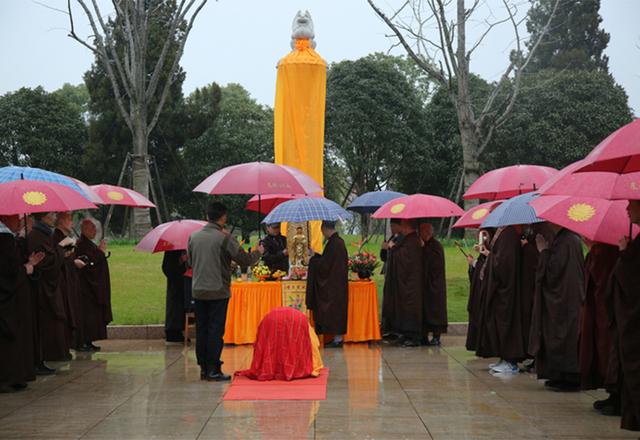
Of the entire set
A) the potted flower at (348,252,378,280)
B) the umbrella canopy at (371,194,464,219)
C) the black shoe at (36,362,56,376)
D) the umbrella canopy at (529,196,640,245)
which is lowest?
the black shoe at (36,362,56,376)

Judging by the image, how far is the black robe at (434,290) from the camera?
1216 centimetres

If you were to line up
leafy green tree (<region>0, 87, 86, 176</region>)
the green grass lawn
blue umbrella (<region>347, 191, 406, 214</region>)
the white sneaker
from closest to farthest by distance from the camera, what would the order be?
1. the white sneaker
2. blue umbrella (<region>347, 191, 406, 214</region>)
3. the green grass lawn
4. leafy green tree (<region>0, 87, 86, 176</region>)

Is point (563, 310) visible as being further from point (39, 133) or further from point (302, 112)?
point (39, 133)

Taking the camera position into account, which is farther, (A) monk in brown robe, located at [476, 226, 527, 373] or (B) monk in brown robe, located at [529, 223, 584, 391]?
(A) monk in brown robe, located at [476, 226, 527, 373]

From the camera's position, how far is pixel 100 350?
11.9 m

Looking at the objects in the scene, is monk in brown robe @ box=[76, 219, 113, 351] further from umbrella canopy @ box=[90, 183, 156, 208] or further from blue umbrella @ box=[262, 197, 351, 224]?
blue umbrella @ box=[262, 197, 351, 224]

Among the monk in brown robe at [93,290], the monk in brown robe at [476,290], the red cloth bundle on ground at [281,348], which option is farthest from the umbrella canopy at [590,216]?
the monk in brown robe at [93,290]

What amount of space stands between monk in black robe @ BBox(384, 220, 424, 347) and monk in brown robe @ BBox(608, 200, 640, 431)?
18.8 ft

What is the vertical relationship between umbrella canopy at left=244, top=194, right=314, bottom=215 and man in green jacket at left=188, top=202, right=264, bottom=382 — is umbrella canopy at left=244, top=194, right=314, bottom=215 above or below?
above

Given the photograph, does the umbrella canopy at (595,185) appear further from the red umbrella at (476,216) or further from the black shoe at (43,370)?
the black shoe at (43,370)

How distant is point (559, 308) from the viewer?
326 inches

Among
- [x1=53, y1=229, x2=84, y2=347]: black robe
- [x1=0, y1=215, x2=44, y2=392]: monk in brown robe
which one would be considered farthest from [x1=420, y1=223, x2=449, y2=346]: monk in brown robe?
[x1=0, y1=215, x2=44, y2=392]: monk in brown robe

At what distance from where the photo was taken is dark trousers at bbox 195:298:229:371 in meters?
8.88

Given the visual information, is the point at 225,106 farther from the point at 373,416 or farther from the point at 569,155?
the point at 373,416
